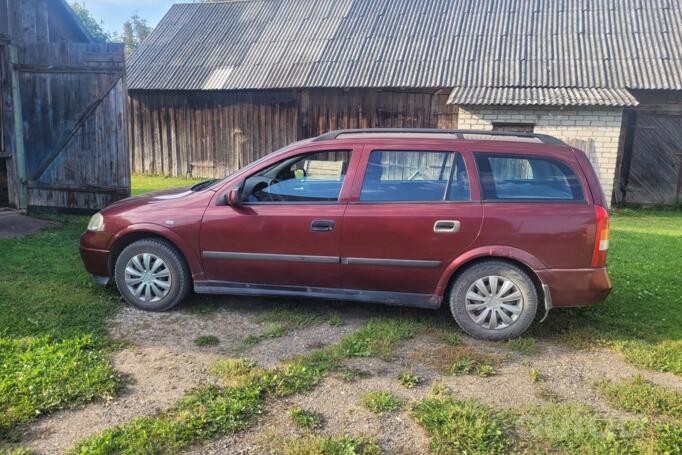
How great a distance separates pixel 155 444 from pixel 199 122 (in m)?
15.1

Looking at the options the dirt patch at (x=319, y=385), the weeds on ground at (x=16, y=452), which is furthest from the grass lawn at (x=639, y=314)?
the weeds on ground at (x=16, y=452)

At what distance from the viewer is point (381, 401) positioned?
3.45 m

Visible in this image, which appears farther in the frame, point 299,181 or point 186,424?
point 299,181

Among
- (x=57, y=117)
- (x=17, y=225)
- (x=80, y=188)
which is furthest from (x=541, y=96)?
(x=17, y=225)

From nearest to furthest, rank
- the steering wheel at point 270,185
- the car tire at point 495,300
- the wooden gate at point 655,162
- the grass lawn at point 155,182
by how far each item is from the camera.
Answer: the car tire at point 495,300, the steering wheel at point 270,185, the wooden gate at point 655,162, the grass lawn at point 155,182

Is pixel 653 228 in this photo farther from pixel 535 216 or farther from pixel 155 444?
pixel 155 444

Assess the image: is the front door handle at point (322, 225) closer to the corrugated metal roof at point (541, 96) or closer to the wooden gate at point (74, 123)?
the wooden gate at point (74, 123)

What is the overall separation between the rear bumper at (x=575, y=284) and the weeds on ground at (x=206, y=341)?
268cm

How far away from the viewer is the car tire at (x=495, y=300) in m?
4.45

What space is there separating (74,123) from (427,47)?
10.1 meters

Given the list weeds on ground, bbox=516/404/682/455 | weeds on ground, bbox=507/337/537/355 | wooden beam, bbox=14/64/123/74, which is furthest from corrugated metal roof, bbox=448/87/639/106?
weeds on ground, bbox=516/404/682/455

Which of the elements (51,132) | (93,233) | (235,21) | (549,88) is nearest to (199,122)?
(235,21)

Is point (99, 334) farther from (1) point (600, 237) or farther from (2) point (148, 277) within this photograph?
(1) point (600, 237)

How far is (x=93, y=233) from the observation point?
5.14 metres
